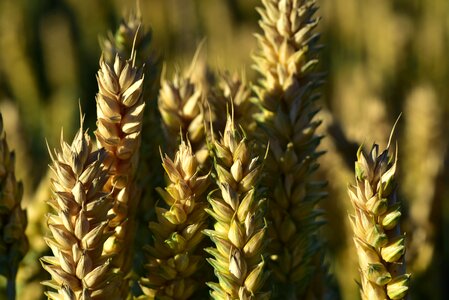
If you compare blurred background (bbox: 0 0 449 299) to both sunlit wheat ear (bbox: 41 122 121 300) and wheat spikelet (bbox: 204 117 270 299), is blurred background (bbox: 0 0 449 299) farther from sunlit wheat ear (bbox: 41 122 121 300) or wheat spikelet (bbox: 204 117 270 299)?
sunlit wheat ear (bbox: 41 122 121 300)

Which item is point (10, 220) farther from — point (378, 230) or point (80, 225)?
point (378, 230)

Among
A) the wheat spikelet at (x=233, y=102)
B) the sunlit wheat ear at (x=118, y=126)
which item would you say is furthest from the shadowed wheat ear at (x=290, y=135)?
the sunlit wheat ear at (x=118, y=126)

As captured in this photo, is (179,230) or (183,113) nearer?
(179,230)

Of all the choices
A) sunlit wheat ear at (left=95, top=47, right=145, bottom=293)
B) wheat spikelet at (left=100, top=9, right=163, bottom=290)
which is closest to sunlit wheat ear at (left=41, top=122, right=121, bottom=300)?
sunlit wheat ear at (left=95, top=47, right=145, bottom=293)

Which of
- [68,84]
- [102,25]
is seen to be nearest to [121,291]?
[68,84]

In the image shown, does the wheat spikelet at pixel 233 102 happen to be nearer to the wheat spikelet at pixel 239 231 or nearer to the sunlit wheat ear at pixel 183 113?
the sunlit wheat ear at pixel 183 113

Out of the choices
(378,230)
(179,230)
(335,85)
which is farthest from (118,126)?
(335,85)
